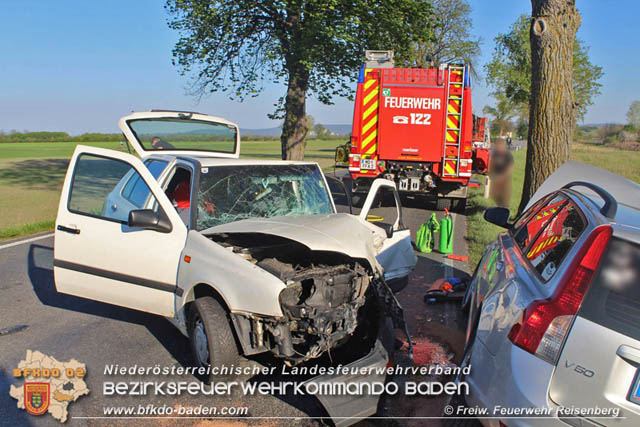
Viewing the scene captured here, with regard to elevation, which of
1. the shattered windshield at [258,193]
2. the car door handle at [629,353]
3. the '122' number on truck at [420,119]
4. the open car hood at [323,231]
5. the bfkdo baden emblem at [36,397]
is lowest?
the bfkdo baden emblem at [36,397]

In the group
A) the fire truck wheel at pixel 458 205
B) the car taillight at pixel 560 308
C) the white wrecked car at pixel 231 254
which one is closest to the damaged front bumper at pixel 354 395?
the white wrecked car at pixel 231 254

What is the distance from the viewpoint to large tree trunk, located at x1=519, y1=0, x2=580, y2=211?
320 inches

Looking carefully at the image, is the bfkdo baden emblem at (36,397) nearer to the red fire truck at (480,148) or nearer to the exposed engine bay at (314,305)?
the exposed engine bay at (314,305)

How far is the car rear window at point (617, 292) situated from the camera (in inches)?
82.1

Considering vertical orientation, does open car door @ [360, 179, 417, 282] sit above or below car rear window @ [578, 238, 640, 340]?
below

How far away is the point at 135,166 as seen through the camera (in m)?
4.19

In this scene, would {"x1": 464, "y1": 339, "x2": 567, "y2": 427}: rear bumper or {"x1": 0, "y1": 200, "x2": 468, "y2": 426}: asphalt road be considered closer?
{"x1": 464, "y1": 339, "x2": 567, "y2": 427}: rear bumper


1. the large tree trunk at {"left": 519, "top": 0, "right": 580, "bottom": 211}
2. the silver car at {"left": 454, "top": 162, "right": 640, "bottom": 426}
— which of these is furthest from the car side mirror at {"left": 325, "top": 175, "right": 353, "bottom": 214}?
the large tree trunk at {"left": 519, "top": 0, "right": 580, "bottom": 211}

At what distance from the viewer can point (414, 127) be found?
11.6 m

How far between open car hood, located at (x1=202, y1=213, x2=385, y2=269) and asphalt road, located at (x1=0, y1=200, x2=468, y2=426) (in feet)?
3.30

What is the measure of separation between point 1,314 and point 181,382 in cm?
279

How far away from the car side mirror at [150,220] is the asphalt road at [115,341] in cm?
111

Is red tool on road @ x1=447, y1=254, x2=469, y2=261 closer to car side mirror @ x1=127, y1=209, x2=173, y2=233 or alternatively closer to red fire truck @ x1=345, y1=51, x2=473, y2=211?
red fire truck @ x1=345, y1=51, x2=473, y2=211

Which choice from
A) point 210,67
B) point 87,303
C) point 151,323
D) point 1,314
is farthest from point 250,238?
point 210,67
